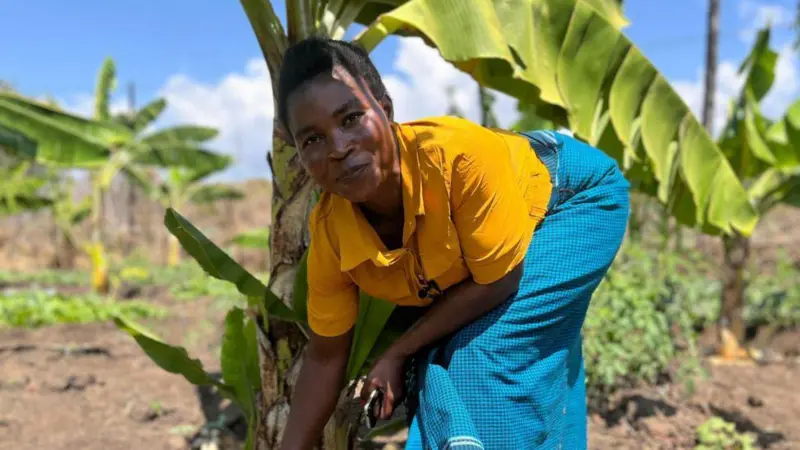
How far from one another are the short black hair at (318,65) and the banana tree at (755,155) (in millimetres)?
4418

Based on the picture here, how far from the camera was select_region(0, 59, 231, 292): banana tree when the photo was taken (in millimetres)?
5863

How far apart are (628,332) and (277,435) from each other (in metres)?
2.14

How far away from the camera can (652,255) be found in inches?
173

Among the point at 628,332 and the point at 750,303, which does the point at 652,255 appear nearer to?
the point at 628,332

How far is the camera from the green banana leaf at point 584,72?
2.30 metres

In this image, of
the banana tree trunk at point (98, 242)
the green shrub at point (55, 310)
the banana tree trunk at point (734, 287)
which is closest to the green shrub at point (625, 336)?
the banana tree trunk at point (734, 287)

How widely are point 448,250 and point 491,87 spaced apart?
1567mm

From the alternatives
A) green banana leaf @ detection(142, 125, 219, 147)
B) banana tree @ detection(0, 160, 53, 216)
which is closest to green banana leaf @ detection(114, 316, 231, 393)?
green banana leaf @ detection(142, 125, 219, 147)

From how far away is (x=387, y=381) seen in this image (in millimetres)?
1577

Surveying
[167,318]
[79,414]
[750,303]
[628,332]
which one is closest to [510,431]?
[628,332]

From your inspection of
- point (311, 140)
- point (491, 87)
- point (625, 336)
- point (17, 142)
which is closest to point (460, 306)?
point (311, 140)

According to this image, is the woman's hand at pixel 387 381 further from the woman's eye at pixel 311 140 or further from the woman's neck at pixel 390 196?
the woman's eye at pixel 311 140

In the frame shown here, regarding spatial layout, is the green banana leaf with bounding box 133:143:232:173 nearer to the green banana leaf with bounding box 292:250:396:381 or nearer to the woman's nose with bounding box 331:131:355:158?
the green banana leaf with bounding box 292:250:396:381

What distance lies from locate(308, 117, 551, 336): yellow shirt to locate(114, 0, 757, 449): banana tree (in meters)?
0.30
